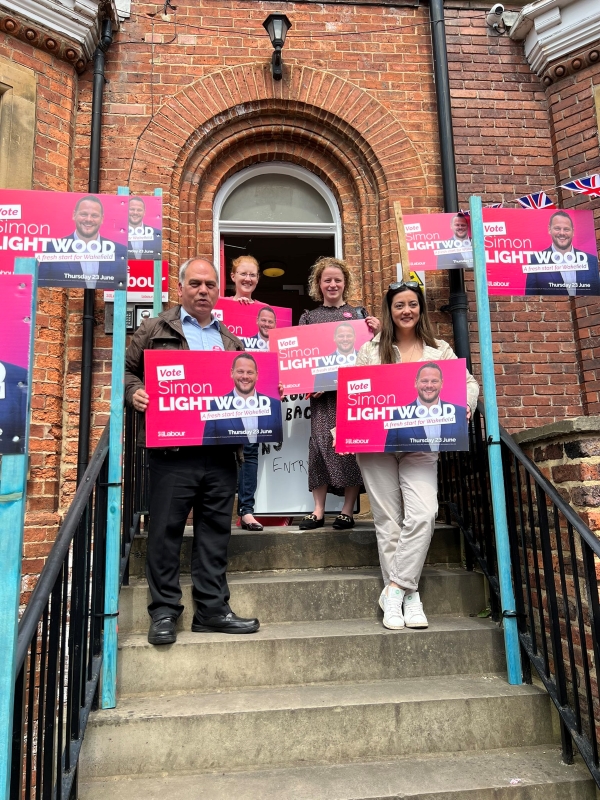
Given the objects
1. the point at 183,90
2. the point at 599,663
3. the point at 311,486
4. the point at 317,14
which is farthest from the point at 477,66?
the point at 599,663

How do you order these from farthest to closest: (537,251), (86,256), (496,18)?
(496,18)
(537,251)
(86,256)

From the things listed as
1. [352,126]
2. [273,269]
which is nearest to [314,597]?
[352,126]

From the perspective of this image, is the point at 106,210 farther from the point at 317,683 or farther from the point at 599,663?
the point at 599,663

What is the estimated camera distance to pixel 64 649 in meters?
2.42

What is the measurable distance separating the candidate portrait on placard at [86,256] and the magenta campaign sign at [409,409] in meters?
1.35

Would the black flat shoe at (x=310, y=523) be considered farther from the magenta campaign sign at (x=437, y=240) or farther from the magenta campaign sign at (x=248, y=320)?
the magenta campaign sign at (x=437, y=240)

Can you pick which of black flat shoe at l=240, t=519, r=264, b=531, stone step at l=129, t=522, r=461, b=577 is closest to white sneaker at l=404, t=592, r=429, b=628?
stone step at l=129, t=522, r=461, b=577

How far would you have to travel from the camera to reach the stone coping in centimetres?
308

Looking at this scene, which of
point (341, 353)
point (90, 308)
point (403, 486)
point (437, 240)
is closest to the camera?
point (403, 486)

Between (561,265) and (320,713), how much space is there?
2.90 metres

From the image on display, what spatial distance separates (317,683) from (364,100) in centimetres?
504

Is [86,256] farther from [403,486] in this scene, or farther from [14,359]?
[403,486]

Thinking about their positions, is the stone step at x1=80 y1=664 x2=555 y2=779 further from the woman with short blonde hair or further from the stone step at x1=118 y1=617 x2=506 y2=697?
the woman with short blonde hair

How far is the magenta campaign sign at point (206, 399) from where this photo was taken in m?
3.25
